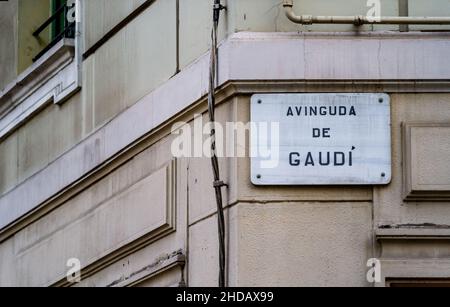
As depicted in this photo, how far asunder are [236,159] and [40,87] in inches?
164

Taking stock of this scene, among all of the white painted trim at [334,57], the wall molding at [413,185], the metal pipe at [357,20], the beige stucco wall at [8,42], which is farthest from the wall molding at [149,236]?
the beige stucco wall at [8,42]

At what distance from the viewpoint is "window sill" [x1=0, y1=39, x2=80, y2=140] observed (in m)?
15.6

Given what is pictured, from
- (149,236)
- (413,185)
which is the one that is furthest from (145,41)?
(413,185)

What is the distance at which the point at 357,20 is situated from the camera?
12.5 m

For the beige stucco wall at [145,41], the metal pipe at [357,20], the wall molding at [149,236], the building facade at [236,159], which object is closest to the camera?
the building facade at [236,159]

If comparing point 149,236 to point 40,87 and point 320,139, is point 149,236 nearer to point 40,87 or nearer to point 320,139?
point 320,139

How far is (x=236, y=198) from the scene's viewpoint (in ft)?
40.8

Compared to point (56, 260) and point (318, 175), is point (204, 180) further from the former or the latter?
point (56, 260)

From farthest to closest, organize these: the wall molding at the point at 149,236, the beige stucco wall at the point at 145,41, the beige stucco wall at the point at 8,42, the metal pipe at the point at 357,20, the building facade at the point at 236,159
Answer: the beige stucco wall at the point at 8,42, the wall molding at the point at 149,236, the beige stucco wall at the point at 145,41, the metal pipe at the point at 357,20, the building facade at the point at 236,159

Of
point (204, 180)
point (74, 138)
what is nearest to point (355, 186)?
point (204, 180)

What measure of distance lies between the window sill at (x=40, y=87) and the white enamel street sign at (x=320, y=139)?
3.35 meters

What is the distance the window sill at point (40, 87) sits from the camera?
15.6m

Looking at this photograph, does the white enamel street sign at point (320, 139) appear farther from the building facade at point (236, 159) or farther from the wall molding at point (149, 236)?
the wall molding at point (149, 236)

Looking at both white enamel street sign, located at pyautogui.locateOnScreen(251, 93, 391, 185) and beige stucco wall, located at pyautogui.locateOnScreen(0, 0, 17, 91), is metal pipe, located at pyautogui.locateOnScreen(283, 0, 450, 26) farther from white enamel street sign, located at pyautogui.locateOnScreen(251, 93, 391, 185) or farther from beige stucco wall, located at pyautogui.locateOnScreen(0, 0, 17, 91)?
beige stucco wall, located at pyautogui.locateOnScreen(0, 0, 17, 91)
